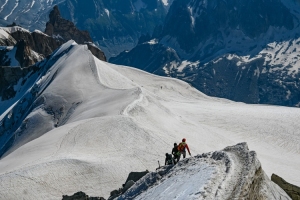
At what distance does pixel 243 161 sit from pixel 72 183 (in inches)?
683

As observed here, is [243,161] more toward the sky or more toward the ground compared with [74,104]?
more toward the sky

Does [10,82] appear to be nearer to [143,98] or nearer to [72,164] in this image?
[143,98]

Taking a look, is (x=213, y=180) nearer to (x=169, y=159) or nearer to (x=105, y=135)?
(x=169, y=159)

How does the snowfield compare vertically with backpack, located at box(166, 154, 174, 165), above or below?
below

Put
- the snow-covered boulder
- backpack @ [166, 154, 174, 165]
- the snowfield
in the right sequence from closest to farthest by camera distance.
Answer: the snow-covered boulder → backpack @ [166, 154, 174, 165] → the snowfield

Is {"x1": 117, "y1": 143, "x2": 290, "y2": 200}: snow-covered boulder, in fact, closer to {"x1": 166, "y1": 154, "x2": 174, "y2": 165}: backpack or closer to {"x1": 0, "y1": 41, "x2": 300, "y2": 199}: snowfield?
{"x1": 0, "y1": 41, "x2": 300, "y2": 199}: snowfield

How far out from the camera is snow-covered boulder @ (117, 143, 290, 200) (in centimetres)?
1902

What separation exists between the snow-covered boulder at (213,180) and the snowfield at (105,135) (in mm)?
464

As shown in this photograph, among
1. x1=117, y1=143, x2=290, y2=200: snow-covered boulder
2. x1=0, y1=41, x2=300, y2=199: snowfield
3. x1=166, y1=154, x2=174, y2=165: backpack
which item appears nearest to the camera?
x1=117, y1=143, x2=290, y2=200: snow-covered boulder

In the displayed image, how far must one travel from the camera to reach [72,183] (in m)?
35.3

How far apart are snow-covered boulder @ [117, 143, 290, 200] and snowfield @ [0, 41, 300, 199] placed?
46 cm

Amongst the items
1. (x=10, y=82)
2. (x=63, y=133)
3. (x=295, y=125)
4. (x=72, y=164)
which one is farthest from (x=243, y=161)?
(x=10, y=82)

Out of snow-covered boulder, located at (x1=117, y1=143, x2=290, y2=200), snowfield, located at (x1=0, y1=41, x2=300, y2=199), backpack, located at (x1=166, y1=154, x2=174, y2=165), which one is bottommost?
snowfield, located at (x1=0, y1=41, x2=300, y2=199)

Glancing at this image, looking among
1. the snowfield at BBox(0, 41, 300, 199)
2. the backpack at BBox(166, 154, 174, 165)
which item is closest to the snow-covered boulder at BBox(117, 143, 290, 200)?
the snowfield at BBox(0, 41, 300, 199)
